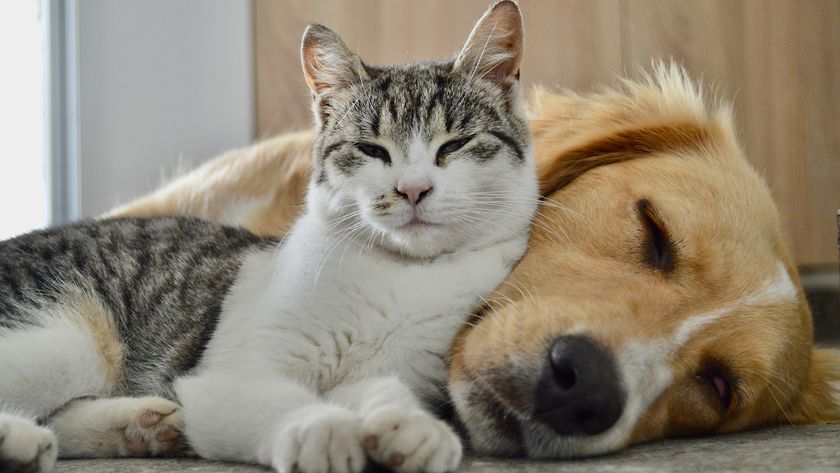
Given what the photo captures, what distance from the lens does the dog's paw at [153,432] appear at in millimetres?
1407

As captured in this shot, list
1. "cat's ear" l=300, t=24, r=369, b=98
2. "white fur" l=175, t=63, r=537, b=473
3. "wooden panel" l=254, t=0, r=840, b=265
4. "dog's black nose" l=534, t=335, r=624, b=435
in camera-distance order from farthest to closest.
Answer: "wooden panel" l=254, t=0, r=840, b=265
"cat's ear" l=300, t=24, r=369, b=98
"white fur" l=175, t=63, r=537, b=473
"dog's black nose" l=534, t=335, r=624, b=435

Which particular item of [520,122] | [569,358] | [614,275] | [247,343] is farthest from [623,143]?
[247,343]

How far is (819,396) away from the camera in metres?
1.71

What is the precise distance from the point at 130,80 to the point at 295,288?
86.9 inches

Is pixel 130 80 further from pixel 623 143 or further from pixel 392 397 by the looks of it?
pixel 392 397

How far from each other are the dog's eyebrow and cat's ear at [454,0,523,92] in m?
0.20

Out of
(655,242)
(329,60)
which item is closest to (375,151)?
(329,60)

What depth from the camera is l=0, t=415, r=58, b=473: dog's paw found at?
117 cm

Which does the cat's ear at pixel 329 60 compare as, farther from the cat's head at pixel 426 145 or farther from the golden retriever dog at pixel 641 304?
the golden retriever dog at pixel 641 304

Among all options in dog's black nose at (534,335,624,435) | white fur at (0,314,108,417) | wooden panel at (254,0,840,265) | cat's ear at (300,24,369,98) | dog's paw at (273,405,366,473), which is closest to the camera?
dog's paw at (273,405,366,473)

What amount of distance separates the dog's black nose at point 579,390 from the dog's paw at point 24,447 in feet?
2.22

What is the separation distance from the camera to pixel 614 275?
58.1 inches

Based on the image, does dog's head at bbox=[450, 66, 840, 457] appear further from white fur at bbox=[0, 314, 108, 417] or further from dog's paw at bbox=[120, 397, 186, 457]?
white fur at bbox=[0, 314, 108, 417]

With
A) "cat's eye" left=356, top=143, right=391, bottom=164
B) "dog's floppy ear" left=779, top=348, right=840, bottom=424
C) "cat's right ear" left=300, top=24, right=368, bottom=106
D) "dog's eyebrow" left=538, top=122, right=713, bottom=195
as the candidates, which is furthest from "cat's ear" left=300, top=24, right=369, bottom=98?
"dog's floppy ear" left=779, top=348, right=840, bottom=424
